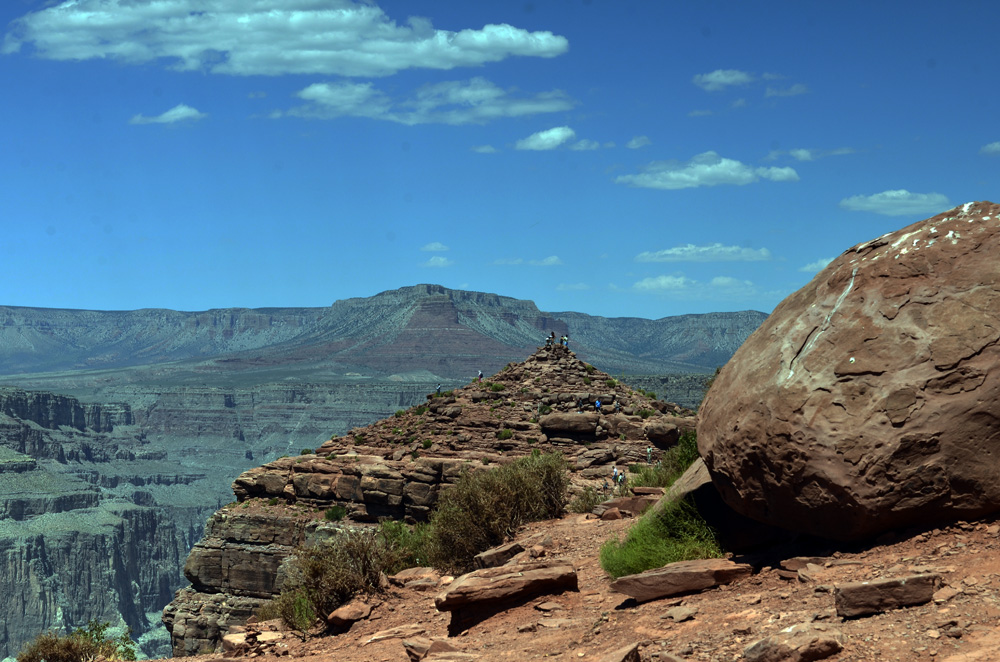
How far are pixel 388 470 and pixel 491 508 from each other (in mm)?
18479

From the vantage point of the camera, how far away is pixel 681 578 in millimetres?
9609

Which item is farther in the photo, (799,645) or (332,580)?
(332,580)

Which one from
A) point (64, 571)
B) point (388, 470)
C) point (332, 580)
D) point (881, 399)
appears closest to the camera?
point (881, 399)

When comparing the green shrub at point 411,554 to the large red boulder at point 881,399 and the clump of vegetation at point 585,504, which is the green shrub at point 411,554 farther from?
the large red boulder at point 881,399

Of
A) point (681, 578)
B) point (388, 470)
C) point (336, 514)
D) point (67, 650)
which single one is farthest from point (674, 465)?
point (336, 514)

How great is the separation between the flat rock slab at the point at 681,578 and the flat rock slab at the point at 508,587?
1156 mm

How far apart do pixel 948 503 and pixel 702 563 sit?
250cm

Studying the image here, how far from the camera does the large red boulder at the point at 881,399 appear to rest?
826cm

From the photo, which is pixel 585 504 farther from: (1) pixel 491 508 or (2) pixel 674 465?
(1) pixel 491 508

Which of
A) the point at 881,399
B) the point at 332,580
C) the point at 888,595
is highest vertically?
the point at 881,399

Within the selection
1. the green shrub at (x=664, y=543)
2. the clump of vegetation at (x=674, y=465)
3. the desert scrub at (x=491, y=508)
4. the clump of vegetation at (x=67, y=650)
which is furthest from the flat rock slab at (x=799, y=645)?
the clump of vegetation at (x=67, y=650)

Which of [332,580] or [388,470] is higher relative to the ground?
[332,580]

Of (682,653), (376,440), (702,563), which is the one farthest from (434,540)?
(376,440)

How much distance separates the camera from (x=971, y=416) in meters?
8.20
